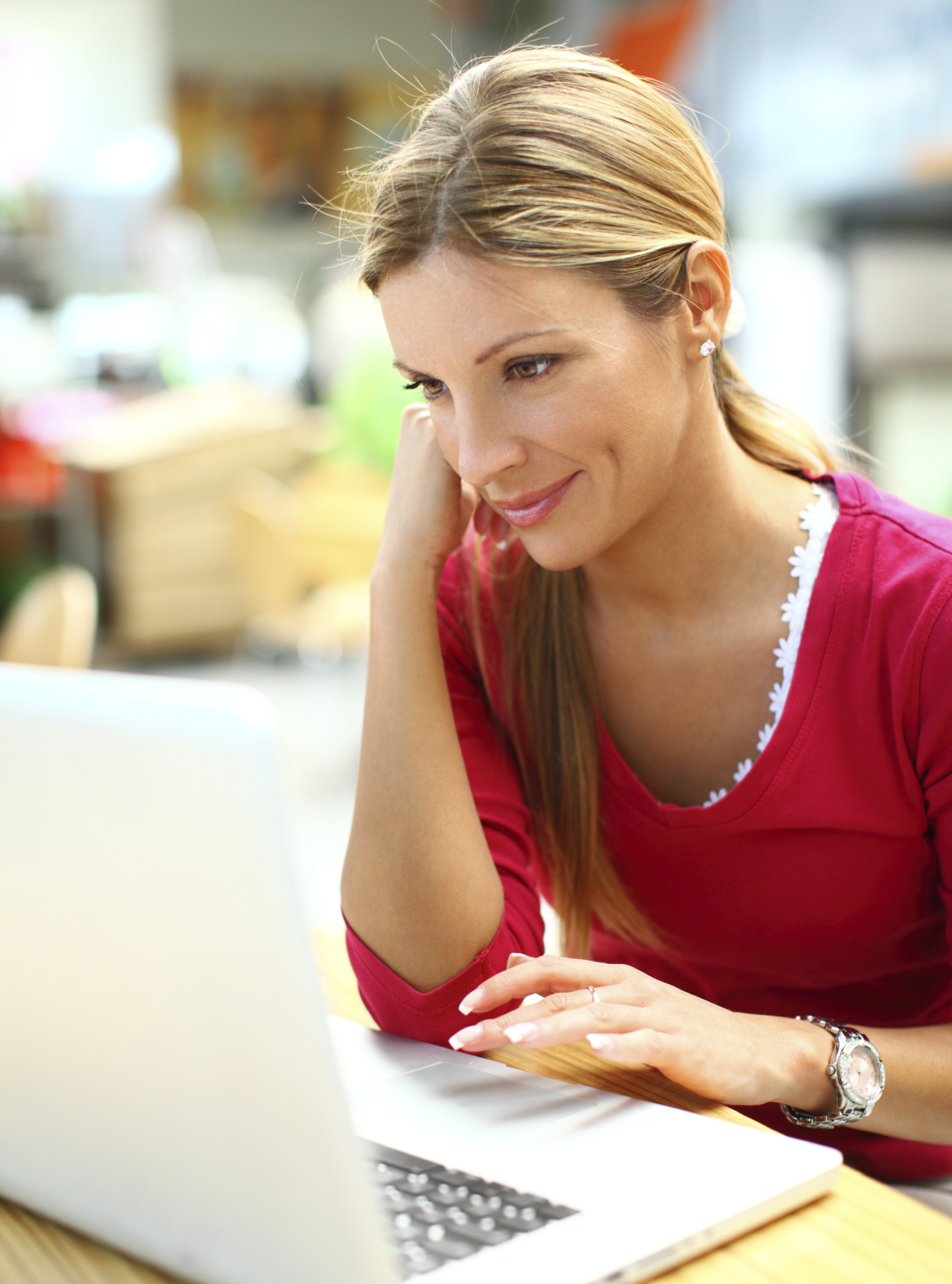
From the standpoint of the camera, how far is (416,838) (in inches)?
34.9

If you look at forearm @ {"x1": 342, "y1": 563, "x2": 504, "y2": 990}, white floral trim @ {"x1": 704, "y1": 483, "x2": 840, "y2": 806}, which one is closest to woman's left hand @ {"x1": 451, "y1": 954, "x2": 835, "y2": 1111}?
forearm @ {"x1": 342, "y1": 563, "x2": 504, "y2": 990}

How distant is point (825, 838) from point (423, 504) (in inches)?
15.2

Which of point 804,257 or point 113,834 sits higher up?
point 804,257

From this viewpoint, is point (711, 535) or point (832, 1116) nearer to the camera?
point (832, 1116)

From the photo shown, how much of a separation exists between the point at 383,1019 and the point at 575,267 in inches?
19.7

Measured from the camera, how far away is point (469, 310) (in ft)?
2.69

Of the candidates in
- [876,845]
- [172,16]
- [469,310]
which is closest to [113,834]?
[469,310]

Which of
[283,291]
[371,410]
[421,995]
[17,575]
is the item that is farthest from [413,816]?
[283,291]

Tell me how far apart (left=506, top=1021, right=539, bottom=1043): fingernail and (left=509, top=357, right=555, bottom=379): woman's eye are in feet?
1.31

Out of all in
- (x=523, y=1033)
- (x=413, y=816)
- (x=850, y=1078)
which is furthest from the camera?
(x=413, y=816)

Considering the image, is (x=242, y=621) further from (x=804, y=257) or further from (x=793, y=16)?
(x=793, y=16)

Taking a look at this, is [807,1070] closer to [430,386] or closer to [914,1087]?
[914,1087]

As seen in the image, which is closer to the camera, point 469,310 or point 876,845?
point 469,310

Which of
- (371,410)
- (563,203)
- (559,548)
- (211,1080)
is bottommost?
(211,1080)
